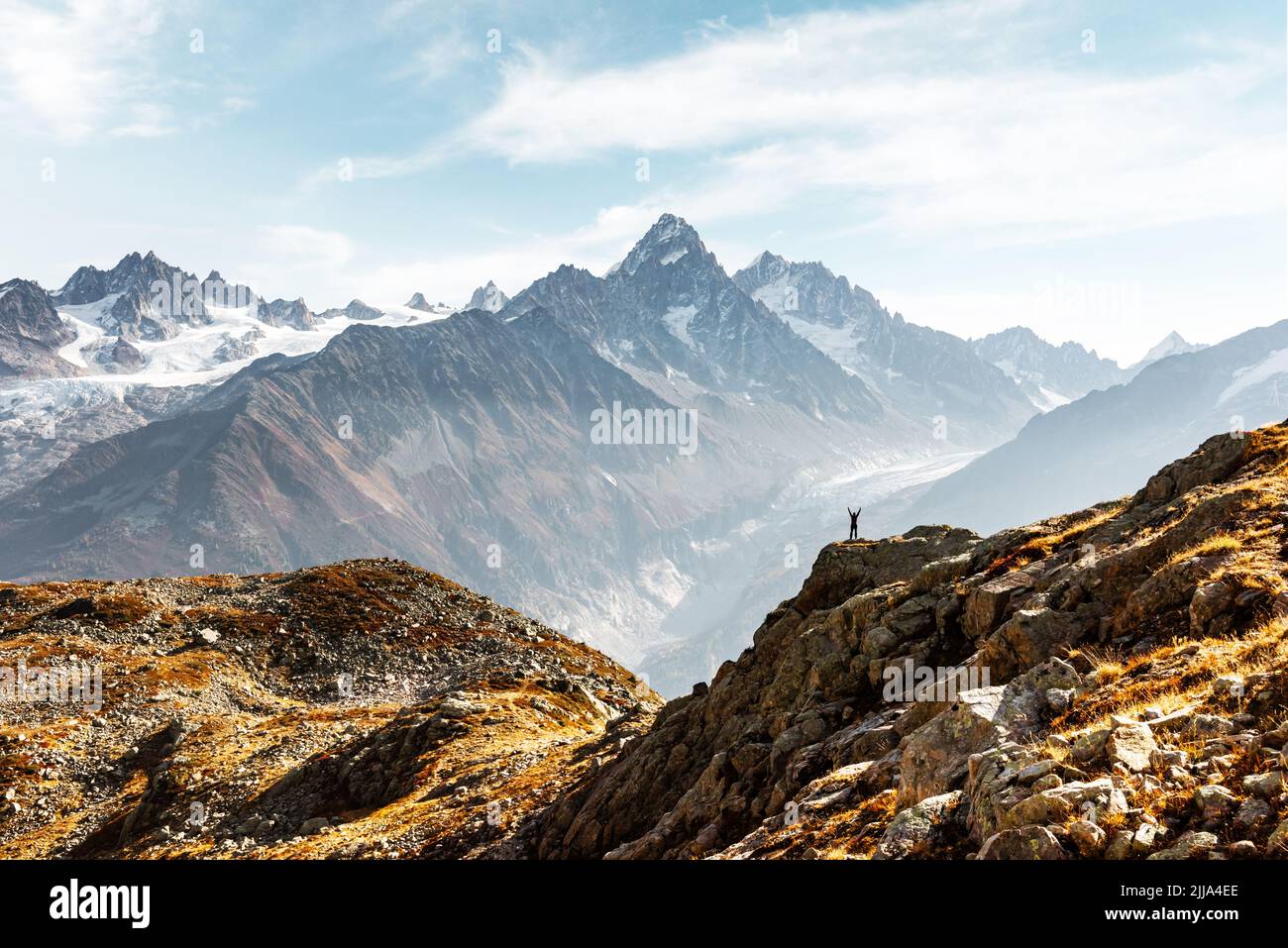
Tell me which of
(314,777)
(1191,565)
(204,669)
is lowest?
(314,777)

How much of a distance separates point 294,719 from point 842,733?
161 ft

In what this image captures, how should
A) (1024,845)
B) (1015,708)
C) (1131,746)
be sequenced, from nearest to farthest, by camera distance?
(1024,845)
(1131,746)
(1015,708)

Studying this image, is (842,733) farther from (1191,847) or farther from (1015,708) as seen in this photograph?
(1191,847)

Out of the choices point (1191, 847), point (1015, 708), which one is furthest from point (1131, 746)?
point (1015, 708)

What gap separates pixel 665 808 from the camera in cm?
2638

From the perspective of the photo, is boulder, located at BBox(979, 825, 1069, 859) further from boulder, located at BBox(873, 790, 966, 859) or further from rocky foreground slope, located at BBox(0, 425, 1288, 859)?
boulder, located at BBox(873, 790, 966, 859)

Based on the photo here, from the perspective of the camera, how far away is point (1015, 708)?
16.5 meters

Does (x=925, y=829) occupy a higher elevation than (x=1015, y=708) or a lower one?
lower

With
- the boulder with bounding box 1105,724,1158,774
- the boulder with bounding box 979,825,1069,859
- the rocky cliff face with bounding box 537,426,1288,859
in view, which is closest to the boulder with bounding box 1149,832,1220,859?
the rocky cliff face with bounding box 537,426,1288,859
